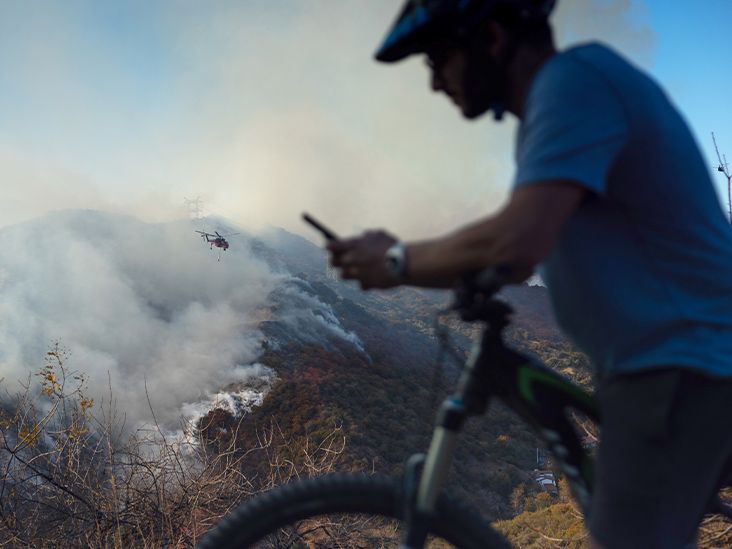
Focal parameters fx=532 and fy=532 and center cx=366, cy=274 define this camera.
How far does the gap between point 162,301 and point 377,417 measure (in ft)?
190

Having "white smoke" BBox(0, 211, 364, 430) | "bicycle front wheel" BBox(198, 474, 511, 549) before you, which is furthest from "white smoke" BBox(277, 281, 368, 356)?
"bicycle front wheel" BBox(198, 474, 511, 549)

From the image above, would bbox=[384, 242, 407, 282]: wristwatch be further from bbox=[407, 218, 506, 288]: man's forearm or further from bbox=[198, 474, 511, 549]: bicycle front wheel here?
bbox=[198, 474, 511, 549]: bicycle front wheel

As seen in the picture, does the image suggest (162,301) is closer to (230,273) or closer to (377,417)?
(230,273)

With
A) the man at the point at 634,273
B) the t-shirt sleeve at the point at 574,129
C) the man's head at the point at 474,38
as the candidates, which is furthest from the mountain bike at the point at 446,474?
the man's head at the point at 474,38

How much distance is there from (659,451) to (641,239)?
1.67 ft

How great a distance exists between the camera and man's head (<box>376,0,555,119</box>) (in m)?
Result: 1.39

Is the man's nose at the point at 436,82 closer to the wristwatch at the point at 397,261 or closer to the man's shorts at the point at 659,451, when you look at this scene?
the wristwatch at the point at 397,261

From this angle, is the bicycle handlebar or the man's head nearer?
the bicycle handlebar

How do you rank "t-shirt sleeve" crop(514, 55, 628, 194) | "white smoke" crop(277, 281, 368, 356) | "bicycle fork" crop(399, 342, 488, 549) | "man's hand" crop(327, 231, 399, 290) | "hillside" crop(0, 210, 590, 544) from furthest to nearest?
"white smoke" crop(277, 281, 368, 356), "hillside" crop(0, 210, 590, 544), "bicycle fork" crop(399, 342, 488, 549), "man's hand" crop(327, 231, 399, 290), "t-shirt sleeve" crop(514, 55, 628, 194)

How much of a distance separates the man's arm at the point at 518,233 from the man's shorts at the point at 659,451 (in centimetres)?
44

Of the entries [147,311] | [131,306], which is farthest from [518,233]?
[147,311]

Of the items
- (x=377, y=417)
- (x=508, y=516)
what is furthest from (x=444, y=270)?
(x=377, y=417)

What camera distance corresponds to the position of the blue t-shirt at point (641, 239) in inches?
47.9

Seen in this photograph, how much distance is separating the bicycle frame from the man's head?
65 centimetres
